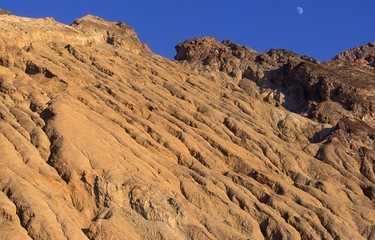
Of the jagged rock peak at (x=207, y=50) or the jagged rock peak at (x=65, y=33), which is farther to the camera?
the jagged rock peak at (x=207, y=50)

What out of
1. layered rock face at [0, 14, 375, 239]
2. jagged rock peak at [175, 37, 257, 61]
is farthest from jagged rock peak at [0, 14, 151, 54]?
jagged rock peak at [175, 37, 257, 61]

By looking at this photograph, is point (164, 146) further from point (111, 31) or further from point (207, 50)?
point (207, 50)

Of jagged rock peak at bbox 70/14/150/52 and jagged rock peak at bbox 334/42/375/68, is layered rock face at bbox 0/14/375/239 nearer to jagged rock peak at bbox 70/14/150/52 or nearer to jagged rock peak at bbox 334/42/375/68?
jagged rock peak at bbox 70/14/150/52

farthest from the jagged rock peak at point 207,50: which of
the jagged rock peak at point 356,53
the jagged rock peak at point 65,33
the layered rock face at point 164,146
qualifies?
the jagged rock peak at point 356,53

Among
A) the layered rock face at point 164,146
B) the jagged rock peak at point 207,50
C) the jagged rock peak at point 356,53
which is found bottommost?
the layered rock face at point 164,146

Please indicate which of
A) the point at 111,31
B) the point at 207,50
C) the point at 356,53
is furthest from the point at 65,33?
the point at 356,53

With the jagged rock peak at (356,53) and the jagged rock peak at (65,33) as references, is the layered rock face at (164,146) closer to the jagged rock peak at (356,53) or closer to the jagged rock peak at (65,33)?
the jagged rock peak at (65,33)

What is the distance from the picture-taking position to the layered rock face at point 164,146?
56.9m

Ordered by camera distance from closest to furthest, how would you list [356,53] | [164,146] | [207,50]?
[164,146]
[207,50]
[356,53]

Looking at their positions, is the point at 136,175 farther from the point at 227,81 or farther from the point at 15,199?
the point at 227,81

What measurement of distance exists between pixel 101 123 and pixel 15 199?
66.6 ft

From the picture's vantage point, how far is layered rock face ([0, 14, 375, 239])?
56.9 meters

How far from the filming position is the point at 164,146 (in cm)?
7369

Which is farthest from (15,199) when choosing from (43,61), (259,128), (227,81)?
(227,81)
